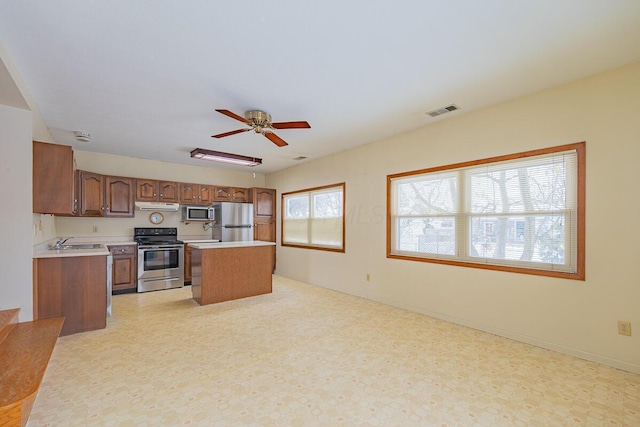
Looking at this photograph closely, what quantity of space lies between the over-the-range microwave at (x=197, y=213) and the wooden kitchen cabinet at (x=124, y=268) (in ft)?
A: 3.92

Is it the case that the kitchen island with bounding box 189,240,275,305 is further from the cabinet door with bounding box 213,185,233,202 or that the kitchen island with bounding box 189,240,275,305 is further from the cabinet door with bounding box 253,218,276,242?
the cabinet door with bounding box 213,185,233,202

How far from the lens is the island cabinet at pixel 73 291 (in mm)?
3180

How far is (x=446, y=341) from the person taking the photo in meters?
3.09

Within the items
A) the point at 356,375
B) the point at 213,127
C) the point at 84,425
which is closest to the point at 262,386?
the point at 356,375

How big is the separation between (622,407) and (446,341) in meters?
1.33

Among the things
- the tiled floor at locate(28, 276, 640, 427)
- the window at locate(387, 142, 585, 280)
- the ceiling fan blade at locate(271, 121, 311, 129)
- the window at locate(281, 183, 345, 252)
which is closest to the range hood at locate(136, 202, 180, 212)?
the window at locate(281, 183, 345, 252)

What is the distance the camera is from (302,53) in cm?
228

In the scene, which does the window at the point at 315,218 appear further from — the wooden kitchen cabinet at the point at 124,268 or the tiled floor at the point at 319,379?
the wooden kitchen cabinet at the point at 124,268

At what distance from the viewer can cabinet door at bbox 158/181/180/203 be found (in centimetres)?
584

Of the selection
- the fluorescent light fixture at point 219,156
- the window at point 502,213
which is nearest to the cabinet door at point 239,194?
the fluorescent light fixture at point 219,156

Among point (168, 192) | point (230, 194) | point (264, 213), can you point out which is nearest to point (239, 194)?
point (230, 194)

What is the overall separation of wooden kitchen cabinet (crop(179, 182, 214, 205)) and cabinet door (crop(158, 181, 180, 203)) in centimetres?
10

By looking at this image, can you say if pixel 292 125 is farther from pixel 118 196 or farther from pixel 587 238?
pixel 118 196

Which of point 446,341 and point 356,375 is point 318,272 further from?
point 356,375
